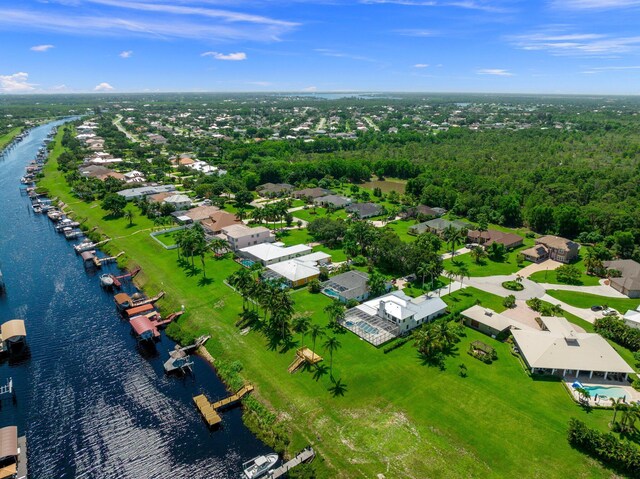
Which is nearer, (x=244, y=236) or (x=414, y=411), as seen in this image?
(x=414, y=411)

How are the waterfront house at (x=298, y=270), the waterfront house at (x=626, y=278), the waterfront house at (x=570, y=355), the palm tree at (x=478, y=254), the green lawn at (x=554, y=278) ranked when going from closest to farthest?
the waterfront house at (x=570, y=355)
the waterfront house at (x=626, y=278)
the waterfront house at (x=298, y=270)
the green lawn at (x=554, y=278)
the palm tree at (x=478, y=254)

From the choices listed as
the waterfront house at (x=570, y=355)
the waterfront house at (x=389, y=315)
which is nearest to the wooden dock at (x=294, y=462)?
the waterfront house at (x=389, y=315)

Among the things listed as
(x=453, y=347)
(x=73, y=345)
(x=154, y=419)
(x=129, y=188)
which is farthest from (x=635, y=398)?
(x=129, y=188)

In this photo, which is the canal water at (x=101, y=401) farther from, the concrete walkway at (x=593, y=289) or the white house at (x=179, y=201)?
the concrete walkway at (x=593, y=289)

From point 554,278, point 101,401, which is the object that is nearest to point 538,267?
point 554,278

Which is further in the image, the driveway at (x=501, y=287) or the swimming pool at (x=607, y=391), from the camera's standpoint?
the driveway at (x=501, y=287)

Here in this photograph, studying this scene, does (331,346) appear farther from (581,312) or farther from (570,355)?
(581,312)

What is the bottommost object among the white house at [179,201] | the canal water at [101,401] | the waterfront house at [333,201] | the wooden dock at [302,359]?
the canal water at [101,401]
